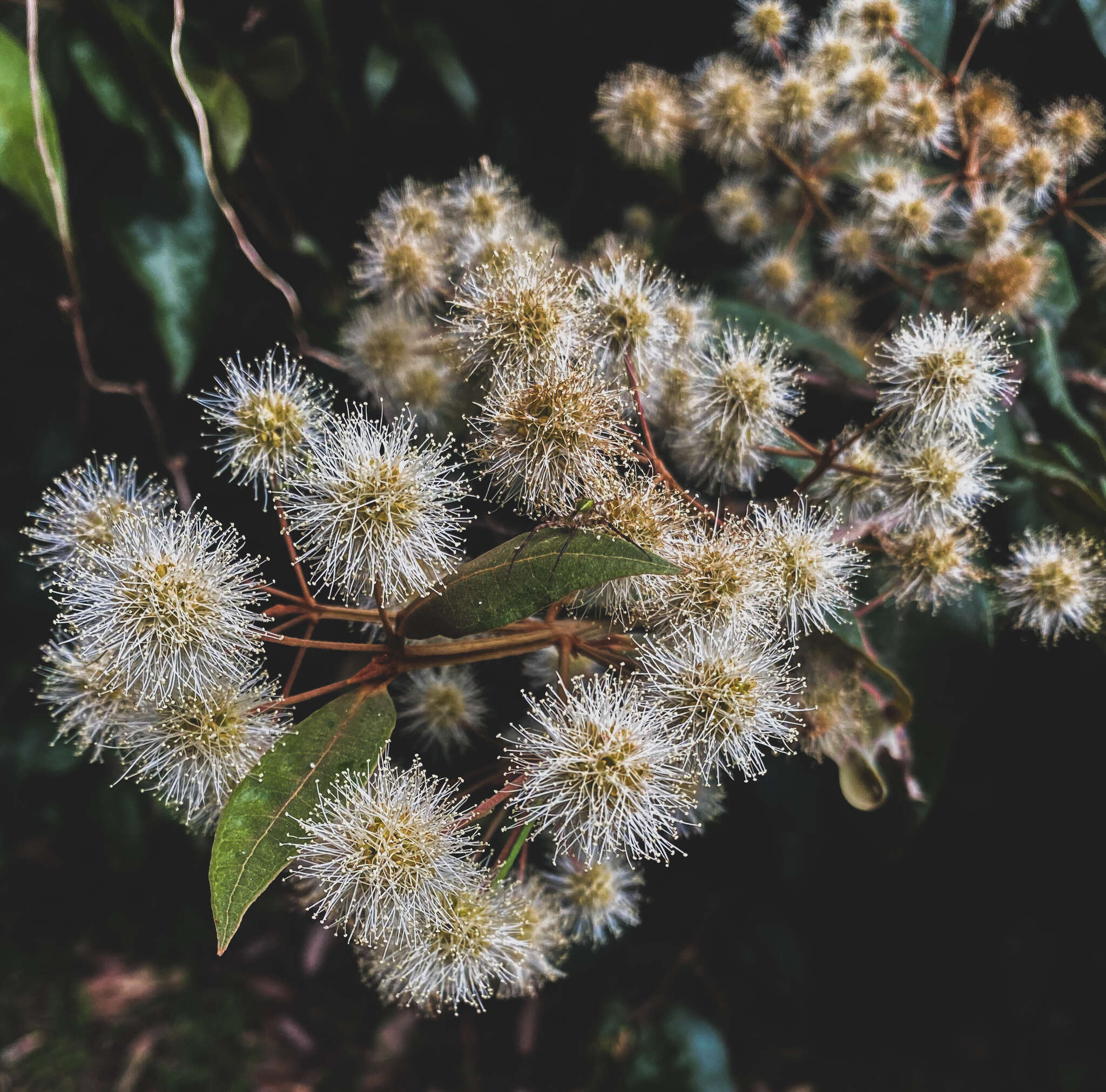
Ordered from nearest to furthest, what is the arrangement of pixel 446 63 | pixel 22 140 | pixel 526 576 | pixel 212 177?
pixel 526 576 → pixel 22 140 → pixel 212 177 → pixel 446 63

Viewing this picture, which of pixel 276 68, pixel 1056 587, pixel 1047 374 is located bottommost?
pixel 1056 587

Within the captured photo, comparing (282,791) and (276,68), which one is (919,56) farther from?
(282,791)

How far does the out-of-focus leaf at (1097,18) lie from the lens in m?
1.39

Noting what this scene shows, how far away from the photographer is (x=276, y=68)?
1.38m

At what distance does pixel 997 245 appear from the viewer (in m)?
1.32

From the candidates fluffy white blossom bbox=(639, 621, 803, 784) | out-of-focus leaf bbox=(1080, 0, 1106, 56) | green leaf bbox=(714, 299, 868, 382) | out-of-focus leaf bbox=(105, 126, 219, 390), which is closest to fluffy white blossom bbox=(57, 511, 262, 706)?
fluffy white blossom bbox=(639, 621, 803, 784)

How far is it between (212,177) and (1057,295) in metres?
1.43

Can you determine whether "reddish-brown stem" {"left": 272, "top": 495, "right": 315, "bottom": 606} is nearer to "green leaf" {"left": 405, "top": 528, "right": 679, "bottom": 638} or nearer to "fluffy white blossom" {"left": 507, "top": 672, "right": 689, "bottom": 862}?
"green leaf" {"left": 405, "top": 528, "right": 679, "bottom": 638}

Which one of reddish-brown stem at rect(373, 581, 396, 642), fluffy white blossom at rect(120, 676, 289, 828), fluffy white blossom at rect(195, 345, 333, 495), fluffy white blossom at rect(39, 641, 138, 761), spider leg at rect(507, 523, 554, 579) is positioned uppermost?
spider leg at rect(507, 523, 554, 579)

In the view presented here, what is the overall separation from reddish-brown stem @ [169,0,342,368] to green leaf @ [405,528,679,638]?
0.56 metres

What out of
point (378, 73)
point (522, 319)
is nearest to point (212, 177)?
point (378, 73)

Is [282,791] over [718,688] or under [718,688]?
under

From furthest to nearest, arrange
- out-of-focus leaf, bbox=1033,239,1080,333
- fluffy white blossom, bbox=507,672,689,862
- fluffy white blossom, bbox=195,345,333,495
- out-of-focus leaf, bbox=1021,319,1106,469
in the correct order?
1. out-of-focus leaf, bbox=1033,239,1080,333
2. out-of-focus leaf, bbox=1021,319,1106,469
3. fluffy white blossom, bbox=195,345,333,495
4. fluffy white blossom, bbox=507,672,689,862

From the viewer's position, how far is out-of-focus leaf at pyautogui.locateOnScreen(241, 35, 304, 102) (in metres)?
1.37
